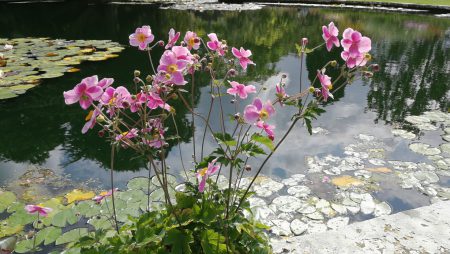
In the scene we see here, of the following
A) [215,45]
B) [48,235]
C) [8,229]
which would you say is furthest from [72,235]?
[215,45]

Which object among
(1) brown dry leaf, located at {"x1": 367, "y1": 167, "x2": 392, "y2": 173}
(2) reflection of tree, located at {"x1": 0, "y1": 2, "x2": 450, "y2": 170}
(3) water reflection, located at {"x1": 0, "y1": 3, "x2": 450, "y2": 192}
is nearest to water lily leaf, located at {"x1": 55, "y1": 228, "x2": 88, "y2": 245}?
(3) water reflection, located at {"x1": 0, "y1": 3, "x2": 450, "y2": 192}

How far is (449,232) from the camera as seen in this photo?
179cm

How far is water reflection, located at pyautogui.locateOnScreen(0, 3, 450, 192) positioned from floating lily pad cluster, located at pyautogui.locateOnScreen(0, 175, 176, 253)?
0.37 meters

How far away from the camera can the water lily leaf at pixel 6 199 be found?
229cm

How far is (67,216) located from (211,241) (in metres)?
1.23

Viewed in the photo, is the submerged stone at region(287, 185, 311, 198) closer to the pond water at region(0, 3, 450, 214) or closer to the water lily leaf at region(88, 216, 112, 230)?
the pond water at region(0, 3, 450, 214)

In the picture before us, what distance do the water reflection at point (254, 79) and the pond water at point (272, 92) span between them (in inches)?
0.5

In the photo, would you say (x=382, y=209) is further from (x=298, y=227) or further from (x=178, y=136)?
(x=178, y=136)

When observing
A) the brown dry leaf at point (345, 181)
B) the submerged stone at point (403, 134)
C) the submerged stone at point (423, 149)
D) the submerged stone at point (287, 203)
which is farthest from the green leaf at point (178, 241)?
the submerged stone at point (403, 134)

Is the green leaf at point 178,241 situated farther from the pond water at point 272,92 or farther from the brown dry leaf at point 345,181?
the brown dry leaf at point 345,181

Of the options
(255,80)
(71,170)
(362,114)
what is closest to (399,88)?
(362,114)

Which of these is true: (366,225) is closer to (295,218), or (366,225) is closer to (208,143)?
(295,218)

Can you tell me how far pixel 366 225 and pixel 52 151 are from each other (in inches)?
96.7

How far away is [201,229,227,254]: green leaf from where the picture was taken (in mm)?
1207
